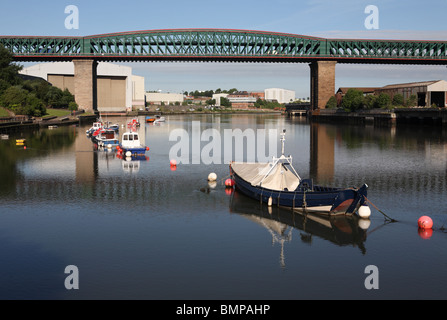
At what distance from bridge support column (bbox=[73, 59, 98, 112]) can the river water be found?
12146cm

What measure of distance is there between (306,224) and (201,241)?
7192mm

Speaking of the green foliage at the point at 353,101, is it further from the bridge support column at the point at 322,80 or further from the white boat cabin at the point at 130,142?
the white boat cabin at the point at 130,142

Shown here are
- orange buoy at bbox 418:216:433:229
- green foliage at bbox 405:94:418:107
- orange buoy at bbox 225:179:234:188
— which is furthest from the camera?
green foliage at bbox 405:94:418:107

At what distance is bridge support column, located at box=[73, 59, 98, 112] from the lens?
545 feet

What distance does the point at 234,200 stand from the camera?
122 ft

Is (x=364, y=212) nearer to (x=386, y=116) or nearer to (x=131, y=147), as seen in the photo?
(x=131, y=147)

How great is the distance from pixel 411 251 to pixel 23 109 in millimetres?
114552

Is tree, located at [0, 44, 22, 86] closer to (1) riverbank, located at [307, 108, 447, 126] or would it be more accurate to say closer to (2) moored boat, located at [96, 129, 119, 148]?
(2) moored boat, located at [96, 129, 119, 148]

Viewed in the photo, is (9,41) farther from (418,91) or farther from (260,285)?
(260,285)

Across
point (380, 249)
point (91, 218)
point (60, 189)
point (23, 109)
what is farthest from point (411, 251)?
point (23, 109)

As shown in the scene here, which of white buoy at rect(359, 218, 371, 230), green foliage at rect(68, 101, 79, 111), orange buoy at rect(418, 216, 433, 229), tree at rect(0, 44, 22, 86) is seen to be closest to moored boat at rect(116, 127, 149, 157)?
white buoy at rect(359, 218, 371, 230)

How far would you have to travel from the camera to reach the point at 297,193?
33219 mm

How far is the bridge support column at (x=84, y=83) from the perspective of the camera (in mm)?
166000

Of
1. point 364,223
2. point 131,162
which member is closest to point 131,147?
point 131,162
